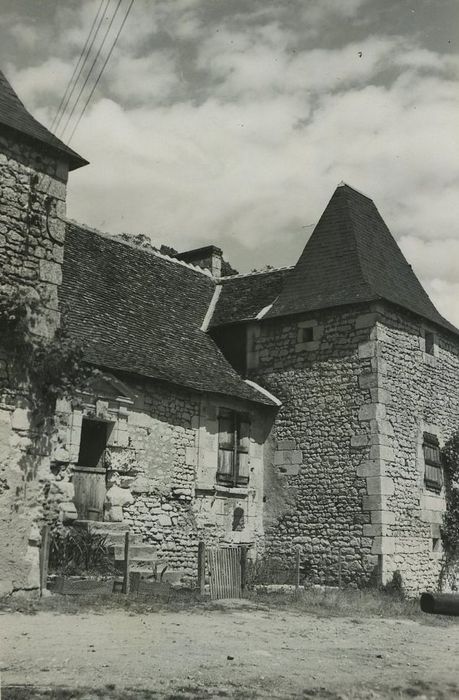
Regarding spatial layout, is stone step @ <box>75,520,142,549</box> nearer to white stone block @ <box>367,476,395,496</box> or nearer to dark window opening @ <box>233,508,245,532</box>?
dark window opening @ <box>233,508,245,532</box>

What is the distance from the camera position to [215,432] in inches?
587

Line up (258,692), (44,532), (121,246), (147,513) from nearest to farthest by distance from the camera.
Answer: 1. (258,692)
2. (44,532)
3. (147,513)
4. (121,246)

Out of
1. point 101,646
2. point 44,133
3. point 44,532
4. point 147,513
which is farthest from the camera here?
point 147,513

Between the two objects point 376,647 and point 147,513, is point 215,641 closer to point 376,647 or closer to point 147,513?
point 376,647

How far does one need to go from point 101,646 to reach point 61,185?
6451 mm

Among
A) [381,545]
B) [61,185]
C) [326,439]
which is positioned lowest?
[381,545]

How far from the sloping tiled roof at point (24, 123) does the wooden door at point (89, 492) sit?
16.3 ft

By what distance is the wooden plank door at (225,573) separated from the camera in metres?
10.9

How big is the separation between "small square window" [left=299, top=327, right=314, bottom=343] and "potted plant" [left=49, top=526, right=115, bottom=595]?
6.34 metres

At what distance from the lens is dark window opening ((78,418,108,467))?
1295 cm

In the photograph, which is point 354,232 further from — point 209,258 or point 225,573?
point 225,573

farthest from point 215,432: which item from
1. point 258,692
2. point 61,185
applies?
point 258,692

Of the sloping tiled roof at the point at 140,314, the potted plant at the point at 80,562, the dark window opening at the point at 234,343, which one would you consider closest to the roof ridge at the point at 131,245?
the sloping tiled roof at the point at 140,314

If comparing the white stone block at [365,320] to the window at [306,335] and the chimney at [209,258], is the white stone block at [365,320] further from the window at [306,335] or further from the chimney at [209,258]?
the chimney at [209,258]
